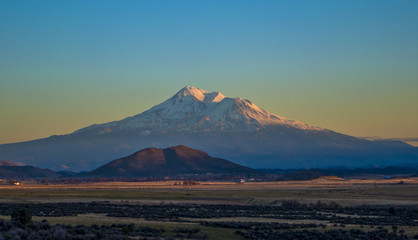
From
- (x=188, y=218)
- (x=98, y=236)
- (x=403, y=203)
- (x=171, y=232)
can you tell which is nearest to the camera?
(x=98, y=236)

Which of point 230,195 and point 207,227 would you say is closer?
point 207,227

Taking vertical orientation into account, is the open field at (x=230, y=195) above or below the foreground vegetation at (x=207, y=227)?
above

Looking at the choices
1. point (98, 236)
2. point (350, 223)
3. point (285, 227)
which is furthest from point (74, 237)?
point (350, 223)

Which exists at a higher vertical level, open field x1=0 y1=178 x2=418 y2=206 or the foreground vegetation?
open field x1=0 y1=178 x2=418 y2=206

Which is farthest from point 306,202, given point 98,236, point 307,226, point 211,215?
point 98,236

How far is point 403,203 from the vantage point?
258ft

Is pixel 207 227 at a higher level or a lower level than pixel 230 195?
lower

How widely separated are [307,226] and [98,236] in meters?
20.2

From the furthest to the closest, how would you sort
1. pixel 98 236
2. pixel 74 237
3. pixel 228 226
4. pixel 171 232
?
pixel 228 226
pixel 171 232
pixel 98 236
pixel 74 237

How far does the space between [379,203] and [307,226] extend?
3590 cm

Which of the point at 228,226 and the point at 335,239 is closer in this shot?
the point at 335,239

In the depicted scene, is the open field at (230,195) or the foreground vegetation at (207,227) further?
the open field at (230,195)

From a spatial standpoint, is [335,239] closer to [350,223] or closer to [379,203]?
[350,223]

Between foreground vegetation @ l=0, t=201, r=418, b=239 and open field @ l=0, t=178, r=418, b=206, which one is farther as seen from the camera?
open field @ l=0, t=178, r=418, b=206
